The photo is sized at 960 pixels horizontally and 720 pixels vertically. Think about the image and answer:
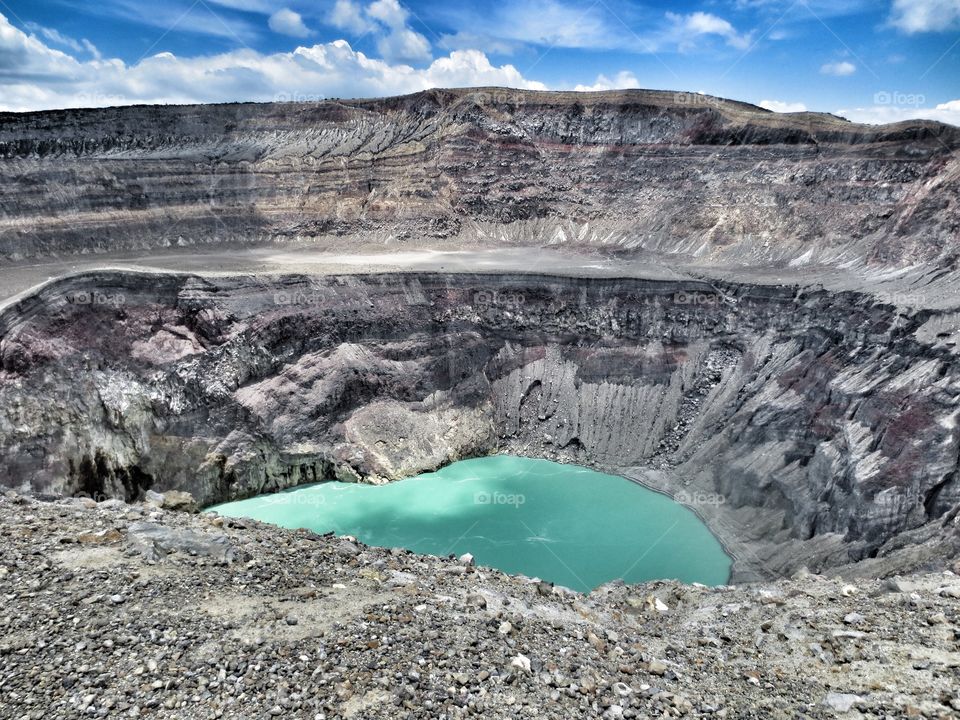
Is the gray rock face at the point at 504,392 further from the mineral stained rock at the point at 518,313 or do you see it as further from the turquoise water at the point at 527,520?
the turquoise water at the point at 527,520

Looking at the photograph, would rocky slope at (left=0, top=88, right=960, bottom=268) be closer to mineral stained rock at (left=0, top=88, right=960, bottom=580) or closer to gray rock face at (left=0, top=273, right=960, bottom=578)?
mineral stained rock at (left=0, top=88, right=960, bottom=580)

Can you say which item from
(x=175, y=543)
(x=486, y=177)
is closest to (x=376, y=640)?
(x=175, y=543)

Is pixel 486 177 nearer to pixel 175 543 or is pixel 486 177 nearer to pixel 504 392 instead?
pixel 504 392

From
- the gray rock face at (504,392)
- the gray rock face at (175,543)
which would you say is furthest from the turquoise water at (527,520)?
the gray rock face at (175,543)

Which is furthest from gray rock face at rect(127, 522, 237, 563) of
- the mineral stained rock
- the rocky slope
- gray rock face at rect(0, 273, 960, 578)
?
the rocky slope

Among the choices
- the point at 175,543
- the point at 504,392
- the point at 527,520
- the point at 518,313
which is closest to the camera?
the point at 175,543

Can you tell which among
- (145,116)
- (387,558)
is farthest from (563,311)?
(145,116)
